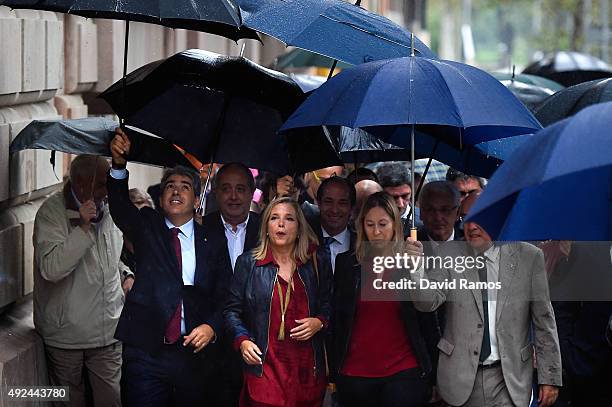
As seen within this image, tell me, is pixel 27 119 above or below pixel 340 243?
above

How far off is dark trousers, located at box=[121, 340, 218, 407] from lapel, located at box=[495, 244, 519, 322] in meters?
1.58

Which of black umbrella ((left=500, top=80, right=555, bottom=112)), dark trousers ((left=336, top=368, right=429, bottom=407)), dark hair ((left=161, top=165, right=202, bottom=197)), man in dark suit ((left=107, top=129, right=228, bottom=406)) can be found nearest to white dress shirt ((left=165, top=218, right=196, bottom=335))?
man in dark suit ((left=107, top=129, right=228, bottom=406))

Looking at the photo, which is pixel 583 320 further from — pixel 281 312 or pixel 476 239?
pixel 281 312

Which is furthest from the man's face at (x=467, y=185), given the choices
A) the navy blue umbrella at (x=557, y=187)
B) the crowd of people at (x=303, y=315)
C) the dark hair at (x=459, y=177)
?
the navy blue umbrella at (x=557, y=187)

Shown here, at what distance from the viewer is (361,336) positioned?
801 cm

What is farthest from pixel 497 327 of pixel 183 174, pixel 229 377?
pixel 183 174

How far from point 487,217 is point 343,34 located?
7.79ft

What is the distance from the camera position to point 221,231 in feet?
27.4

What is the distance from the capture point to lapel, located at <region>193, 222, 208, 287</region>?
8.12 m

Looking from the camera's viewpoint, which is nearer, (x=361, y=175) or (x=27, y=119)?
(x=27, y=119)

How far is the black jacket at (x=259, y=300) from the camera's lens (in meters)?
7.91

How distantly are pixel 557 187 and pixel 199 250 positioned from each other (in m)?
2.41

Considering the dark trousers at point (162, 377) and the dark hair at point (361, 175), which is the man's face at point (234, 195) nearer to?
the dark trousers at point (162, 377)

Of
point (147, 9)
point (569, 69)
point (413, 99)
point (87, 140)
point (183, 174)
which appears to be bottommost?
point (183, 174)
